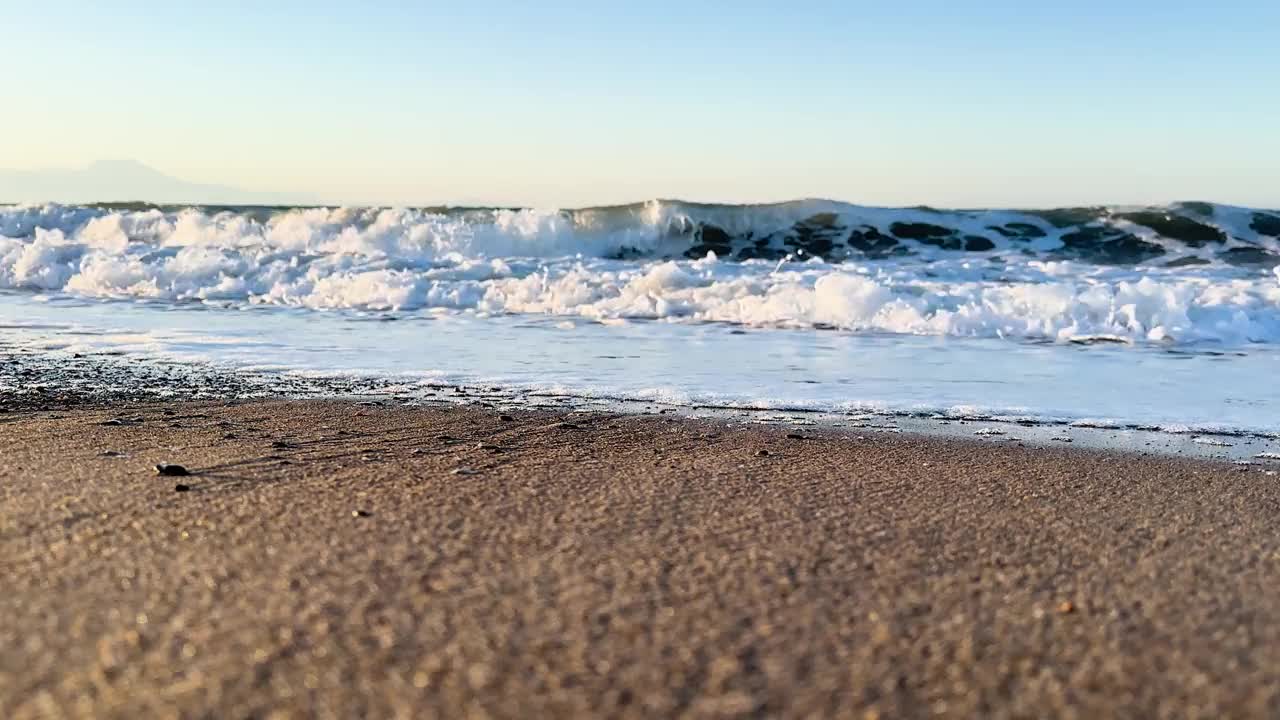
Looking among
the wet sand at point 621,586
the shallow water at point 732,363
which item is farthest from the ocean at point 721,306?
the wet sand at point 621,586

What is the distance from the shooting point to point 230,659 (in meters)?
1.61

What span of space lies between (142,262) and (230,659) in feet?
43.0

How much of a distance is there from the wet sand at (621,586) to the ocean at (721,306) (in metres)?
1.80

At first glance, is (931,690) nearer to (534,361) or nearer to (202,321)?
(534,361)

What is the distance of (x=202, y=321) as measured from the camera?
8.82m

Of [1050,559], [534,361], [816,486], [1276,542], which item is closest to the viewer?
[1050,559]

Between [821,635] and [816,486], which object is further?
[816,486]

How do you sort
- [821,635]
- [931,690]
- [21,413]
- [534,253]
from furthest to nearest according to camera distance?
[534,253] → [21,413] → [821,635] → [931,690]

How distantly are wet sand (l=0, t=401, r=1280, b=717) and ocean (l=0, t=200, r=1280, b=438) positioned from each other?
1.80 m

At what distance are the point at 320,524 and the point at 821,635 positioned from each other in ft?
3.66

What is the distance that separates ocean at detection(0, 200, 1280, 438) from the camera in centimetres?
549

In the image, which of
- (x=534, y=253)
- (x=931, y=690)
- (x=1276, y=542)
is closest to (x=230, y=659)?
(x=931, y=690)

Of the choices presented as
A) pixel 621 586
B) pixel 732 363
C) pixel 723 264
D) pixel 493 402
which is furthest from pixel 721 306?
pixel 621 586

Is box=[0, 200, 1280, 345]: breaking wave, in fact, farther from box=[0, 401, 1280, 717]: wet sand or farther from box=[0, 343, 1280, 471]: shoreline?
box=[0, 401, 1280, 717]: wet sand
